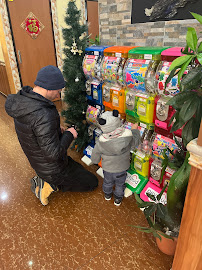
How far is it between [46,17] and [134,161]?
4.37 m

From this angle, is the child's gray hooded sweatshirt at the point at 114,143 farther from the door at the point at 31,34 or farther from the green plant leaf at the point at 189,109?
the door at the point at 31,34

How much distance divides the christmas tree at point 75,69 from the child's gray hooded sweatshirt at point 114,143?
35.0 inches

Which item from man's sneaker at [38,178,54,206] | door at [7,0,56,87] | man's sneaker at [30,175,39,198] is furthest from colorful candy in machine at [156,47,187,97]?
door at [7,0,56,87]

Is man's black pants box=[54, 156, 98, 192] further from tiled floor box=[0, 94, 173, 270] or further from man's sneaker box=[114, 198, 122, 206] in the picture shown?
man's sneaker box=[114, 198, 122, 206]

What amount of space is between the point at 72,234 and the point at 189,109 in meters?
1.42

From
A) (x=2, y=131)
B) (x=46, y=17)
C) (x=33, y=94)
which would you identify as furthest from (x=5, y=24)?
(x=33, y=94)

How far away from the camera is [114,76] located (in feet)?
6.57

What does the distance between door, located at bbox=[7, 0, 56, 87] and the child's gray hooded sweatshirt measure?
3.94 meters

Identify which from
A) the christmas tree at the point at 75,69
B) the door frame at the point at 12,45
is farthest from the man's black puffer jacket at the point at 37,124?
the door frame at the point at 12,45

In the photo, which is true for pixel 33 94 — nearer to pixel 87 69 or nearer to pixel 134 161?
pixel 87 69

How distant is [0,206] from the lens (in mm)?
2076

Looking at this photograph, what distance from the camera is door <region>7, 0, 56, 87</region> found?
14.7ft

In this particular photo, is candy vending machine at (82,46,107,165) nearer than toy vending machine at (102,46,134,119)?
No

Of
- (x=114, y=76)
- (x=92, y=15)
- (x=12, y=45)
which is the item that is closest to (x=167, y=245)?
(x=114, y=76)
